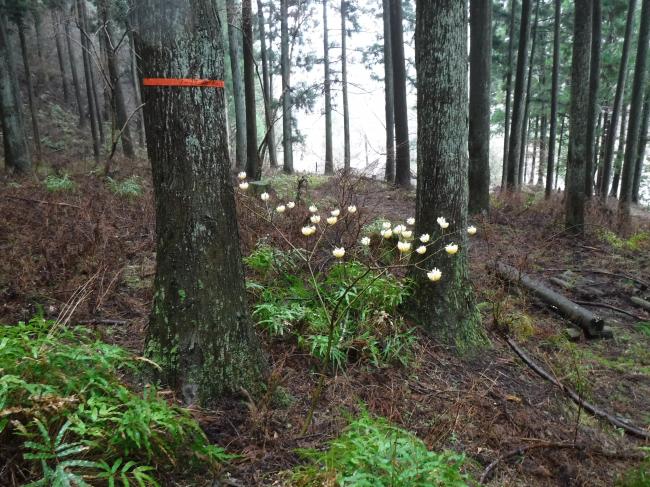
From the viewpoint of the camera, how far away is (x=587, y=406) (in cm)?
353

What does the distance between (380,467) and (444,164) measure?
9.29 feet

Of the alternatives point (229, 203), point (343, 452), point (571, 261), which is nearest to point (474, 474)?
point (343, 452)

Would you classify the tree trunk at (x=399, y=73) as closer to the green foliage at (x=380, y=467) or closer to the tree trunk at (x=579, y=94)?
the tree trunk at (x=579, y=94)

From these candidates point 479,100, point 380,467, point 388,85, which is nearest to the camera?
point 380,467

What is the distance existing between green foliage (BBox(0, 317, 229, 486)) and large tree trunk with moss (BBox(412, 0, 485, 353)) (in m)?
2.49

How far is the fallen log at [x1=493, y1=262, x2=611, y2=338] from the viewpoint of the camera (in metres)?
4.89

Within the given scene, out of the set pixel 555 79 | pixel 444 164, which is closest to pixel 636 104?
pixel 555 79

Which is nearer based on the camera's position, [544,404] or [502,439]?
[502,439]

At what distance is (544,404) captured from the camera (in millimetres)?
3477

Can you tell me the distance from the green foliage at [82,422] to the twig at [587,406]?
281 centimetres

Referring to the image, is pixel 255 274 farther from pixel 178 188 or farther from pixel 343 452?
pixel 343 452

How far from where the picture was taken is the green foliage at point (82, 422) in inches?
64.5

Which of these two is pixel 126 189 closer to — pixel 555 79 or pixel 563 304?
pixel 563 304

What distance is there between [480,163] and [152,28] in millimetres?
8261
